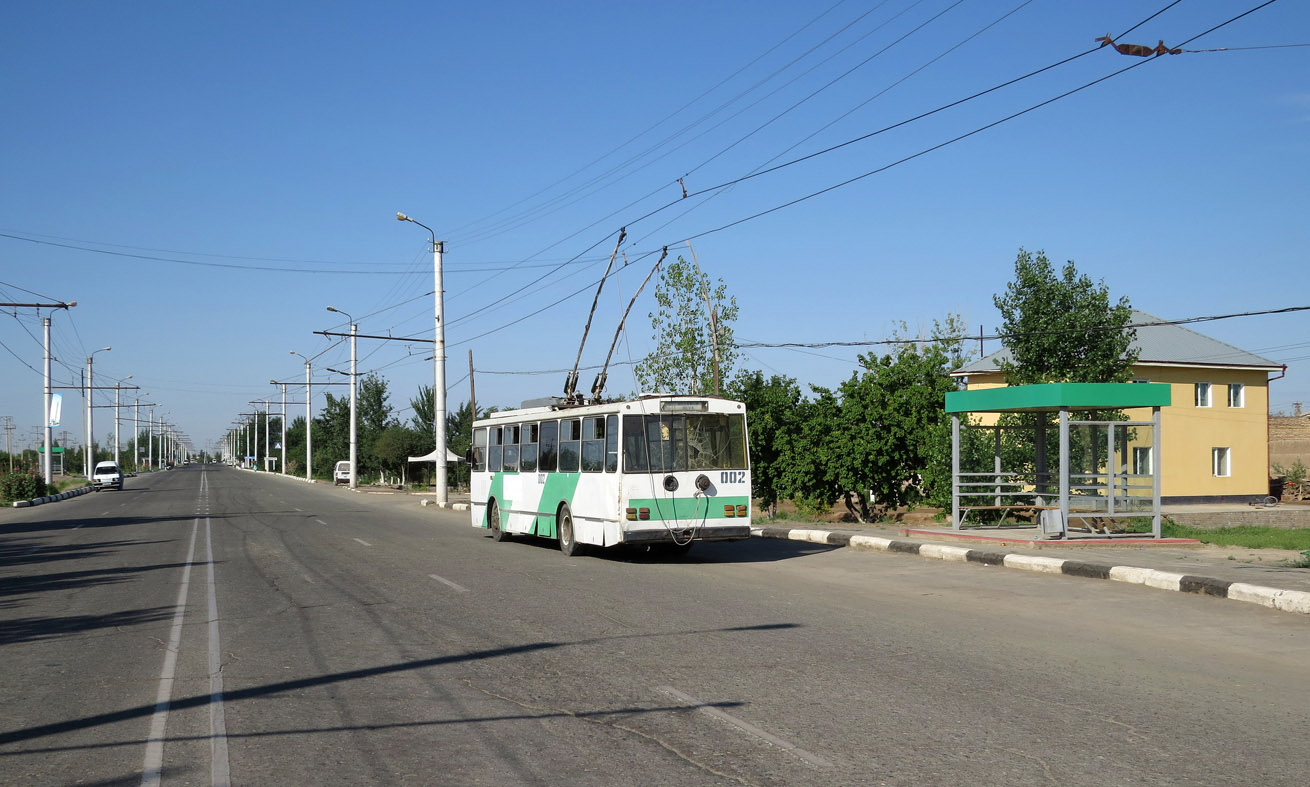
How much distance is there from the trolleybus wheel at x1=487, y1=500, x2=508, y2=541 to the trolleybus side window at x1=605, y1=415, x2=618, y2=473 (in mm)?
6146

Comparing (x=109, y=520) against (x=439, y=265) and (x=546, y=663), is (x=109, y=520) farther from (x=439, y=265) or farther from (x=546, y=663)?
(x=546, y=663)

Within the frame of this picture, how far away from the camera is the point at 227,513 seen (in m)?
34.0

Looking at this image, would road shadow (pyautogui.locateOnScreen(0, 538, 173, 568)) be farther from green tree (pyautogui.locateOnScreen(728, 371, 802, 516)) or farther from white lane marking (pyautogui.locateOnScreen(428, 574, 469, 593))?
green tree (pyautogui.locateOnScreen(728, 371, 802, 516))

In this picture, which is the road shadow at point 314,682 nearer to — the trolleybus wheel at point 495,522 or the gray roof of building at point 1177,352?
the trolleybus wheel at point 495,522

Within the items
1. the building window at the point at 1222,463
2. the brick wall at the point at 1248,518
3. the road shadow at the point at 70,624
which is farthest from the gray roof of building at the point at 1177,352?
the road shadow at the point at 70,624

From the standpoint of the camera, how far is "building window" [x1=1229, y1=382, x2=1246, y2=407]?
142 ft

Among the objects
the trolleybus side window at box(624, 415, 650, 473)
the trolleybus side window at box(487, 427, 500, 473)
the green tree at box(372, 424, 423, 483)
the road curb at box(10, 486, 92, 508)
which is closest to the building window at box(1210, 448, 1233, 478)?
the trolleybus side window at box(487, 427, 500, 473)

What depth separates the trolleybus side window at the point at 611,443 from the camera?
1752cm

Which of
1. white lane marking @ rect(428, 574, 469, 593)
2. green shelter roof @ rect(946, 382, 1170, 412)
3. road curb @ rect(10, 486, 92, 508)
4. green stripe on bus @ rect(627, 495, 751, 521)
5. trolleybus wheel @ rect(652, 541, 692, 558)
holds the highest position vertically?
green shelter roof @ rect(946, 382, 1170, 412)

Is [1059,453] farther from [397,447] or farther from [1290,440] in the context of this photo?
[397,447]

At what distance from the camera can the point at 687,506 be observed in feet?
57.9

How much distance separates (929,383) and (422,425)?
51102mm

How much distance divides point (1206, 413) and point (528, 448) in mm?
32119

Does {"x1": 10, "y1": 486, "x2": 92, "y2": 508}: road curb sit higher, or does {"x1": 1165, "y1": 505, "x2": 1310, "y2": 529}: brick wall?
{"x1": 1165, "y1": 505, "x2": 1310, "y2": 529}: brick wall
